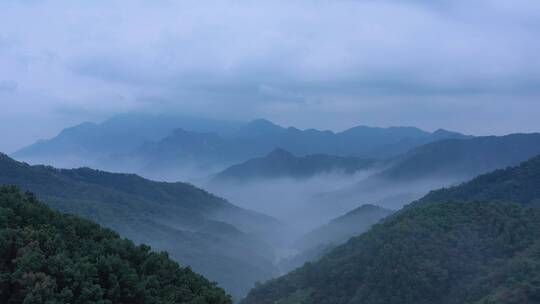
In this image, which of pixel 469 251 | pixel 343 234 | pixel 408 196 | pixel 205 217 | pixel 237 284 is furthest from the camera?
pixel 408 196

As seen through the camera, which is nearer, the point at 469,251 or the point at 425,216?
the point at 469,251

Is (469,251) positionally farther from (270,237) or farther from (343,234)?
(270,237)

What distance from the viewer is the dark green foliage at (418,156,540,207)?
8456 cm

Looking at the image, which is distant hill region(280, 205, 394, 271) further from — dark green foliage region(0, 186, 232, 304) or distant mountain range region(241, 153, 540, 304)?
dark green foliage region(0, 186, 232, 304)

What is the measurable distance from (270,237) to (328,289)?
9915cm

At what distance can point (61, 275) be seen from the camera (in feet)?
41.2

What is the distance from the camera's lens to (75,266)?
12914 millimetres

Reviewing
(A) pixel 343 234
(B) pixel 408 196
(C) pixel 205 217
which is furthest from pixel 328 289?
(B) pixel 408 196

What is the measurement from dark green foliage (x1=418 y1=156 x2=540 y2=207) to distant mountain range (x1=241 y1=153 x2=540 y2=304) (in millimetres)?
27023

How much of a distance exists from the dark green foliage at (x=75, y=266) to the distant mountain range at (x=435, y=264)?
32099 mm

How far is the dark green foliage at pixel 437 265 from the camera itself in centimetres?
4553

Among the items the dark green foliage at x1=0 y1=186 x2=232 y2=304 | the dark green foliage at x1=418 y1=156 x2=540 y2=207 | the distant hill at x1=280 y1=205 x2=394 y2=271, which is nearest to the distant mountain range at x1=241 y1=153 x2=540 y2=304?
the dark green foliage at x1=418 y1=156 x2=540 y2=207

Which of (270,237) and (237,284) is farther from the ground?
(270,237)

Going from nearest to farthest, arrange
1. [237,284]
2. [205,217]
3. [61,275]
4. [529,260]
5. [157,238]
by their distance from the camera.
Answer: [61,275], [529,260], [237,284], [157,238], [205,217]
